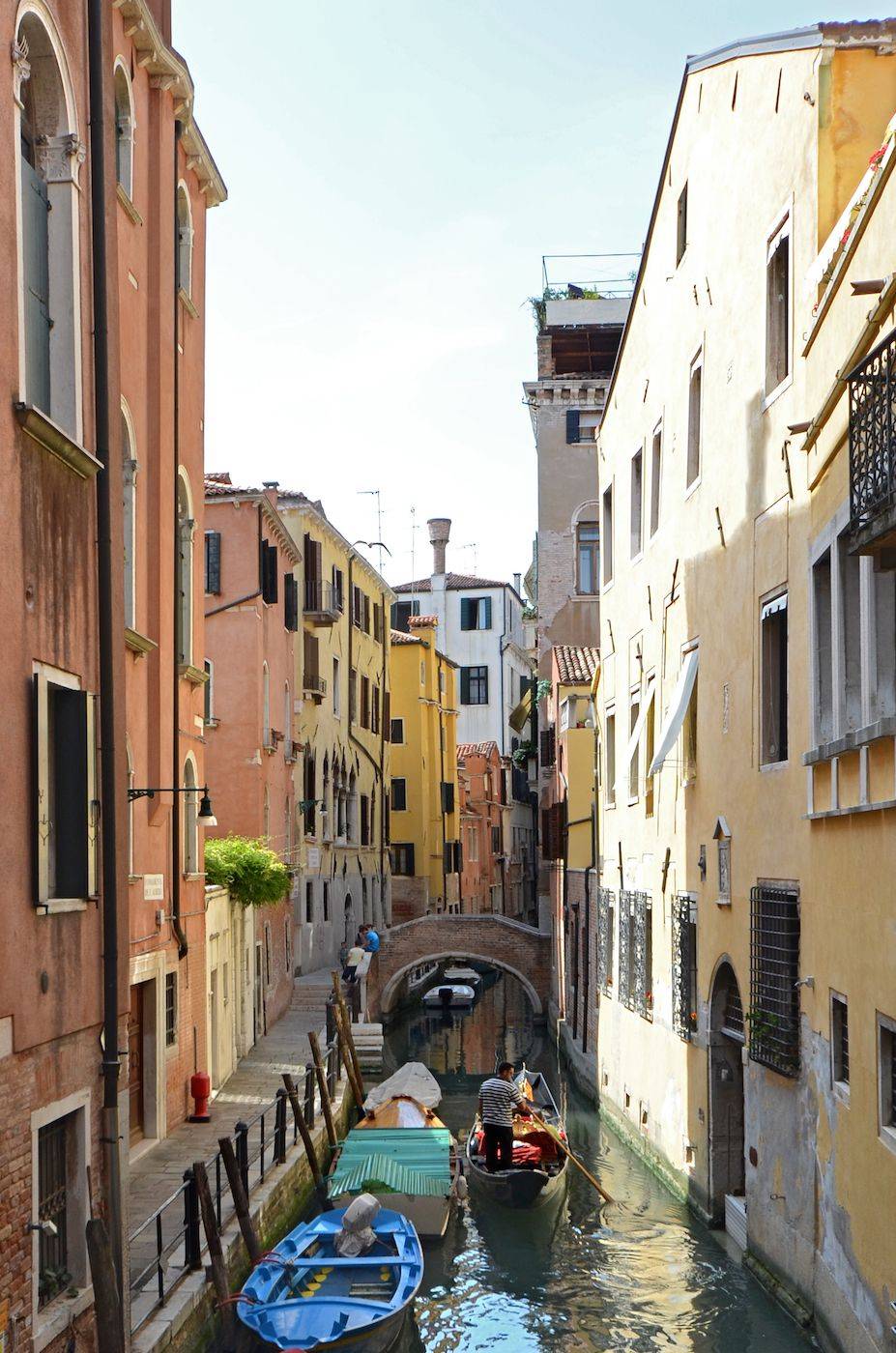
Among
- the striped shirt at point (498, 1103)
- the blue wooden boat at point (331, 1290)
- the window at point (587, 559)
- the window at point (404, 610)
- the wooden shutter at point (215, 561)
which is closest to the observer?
the blue wooden boat at point (331, 1290)

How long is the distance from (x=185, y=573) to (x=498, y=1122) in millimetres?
6625

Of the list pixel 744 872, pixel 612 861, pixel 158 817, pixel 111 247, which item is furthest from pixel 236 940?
pixel 111 247

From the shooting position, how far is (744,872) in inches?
492

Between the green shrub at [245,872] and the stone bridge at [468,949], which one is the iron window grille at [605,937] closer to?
the green shrub at [245,872]

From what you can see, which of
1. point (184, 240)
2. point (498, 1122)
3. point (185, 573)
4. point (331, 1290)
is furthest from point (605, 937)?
point (184, 240)

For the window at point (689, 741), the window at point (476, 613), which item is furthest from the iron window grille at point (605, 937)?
the window at point (476, 613)

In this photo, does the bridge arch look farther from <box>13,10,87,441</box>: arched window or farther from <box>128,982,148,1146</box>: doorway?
<box>13,10,87,441</box>: arched window

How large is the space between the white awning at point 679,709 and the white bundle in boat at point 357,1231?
4856 mm

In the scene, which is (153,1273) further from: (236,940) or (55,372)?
(236,940)

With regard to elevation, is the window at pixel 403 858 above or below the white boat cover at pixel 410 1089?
above

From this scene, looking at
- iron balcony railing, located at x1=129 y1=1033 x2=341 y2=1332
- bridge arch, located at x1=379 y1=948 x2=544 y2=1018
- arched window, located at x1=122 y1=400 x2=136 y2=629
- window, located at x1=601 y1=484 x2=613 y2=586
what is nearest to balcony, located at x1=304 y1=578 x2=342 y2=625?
bridge arch, located at x1=379 y1=948 x2=544 y2=1018

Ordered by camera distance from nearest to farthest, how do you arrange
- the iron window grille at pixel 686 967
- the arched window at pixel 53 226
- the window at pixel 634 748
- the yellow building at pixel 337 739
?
the arched window at pixel 53 226, the iron window grille at pixel 686 967, the window at pixel 634 748, the yellow building at pixel 337 739

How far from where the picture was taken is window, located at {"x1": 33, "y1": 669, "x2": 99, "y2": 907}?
827 cm

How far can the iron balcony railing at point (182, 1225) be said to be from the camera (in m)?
9.50
